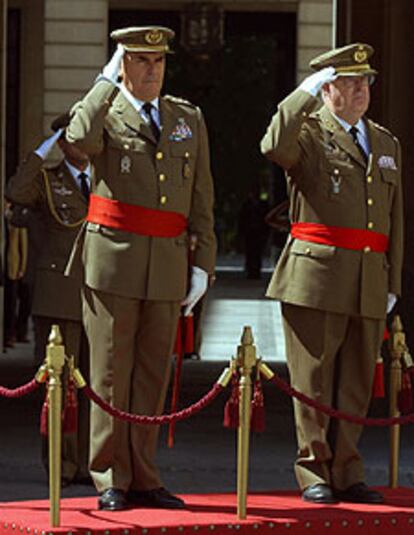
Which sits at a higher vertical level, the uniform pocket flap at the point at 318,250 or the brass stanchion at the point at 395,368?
the uniform pocket flap at the point at 318,250

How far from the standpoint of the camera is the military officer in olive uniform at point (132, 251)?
8789mm

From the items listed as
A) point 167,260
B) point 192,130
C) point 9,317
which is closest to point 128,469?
point 167,260

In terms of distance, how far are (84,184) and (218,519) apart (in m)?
3.13

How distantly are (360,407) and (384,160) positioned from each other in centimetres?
114

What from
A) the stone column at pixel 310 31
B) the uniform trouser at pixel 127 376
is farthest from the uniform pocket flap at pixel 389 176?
the stone column at pixel 310 31

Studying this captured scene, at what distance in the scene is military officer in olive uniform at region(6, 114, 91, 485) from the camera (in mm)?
10891

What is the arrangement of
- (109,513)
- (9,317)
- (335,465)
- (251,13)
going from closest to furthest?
(109,513) → (335,465) → (9,317) → (251,13)

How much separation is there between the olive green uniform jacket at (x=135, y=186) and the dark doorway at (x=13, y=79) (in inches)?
791

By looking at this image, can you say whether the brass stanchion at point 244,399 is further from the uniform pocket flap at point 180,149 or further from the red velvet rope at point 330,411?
the uniform pocket flap at point 180,149

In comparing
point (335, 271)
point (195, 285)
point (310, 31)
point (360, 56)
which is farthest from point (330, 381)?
point (310, 31)

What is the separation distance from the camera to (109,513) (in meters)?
8.55

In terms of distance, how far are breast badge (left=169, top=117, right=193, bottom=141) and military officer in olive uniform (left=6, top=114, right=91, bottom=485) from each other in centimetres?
195

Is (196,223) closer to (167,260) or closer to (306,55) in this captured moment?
(167,260)

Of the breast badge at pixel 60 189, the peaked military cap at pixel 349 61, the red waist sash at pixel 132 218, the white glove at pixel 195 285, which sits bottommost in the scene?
the white glove at pixel 195 285
